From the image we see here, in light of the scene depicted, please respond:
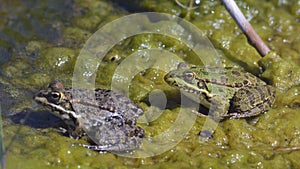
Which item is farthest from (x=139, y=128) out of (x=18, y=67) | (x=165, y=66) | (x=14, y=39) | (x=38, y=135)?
(x=14, y=39)

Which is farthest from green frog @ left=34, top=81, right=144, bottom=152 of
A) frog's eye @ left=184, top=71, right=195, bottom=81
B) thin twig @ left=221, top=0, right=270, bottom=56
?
thin twig @ left=221, top=0, right=270, bottom=56

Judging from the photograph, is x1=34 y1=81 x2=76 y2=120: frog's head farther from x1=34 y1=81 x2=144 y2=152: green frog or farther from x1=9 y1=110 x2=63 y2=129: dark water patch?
x1=9 y1=110 x2=63 y2=129: dark water patch

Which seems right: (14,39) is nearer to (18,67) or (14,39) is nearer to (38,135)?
(18,67)

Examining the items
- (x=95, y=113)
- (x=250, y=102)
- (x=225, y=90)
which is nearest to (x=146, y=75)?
(x=225, y=90)

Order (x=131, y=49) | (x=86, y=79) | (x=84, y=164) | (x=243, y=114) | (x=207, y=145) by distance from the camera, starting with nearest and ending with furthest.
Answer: (x=84, y=164) < (x=207, y=145) < (x=243, y=114) < (x=86, y=79) < (x=131, y=49)

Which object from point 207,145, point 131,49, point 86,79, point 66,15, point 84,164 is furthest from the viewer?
point 66,15

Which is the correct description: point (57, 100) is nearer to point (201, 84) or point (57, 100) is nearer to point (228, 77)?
point (201, 84)
